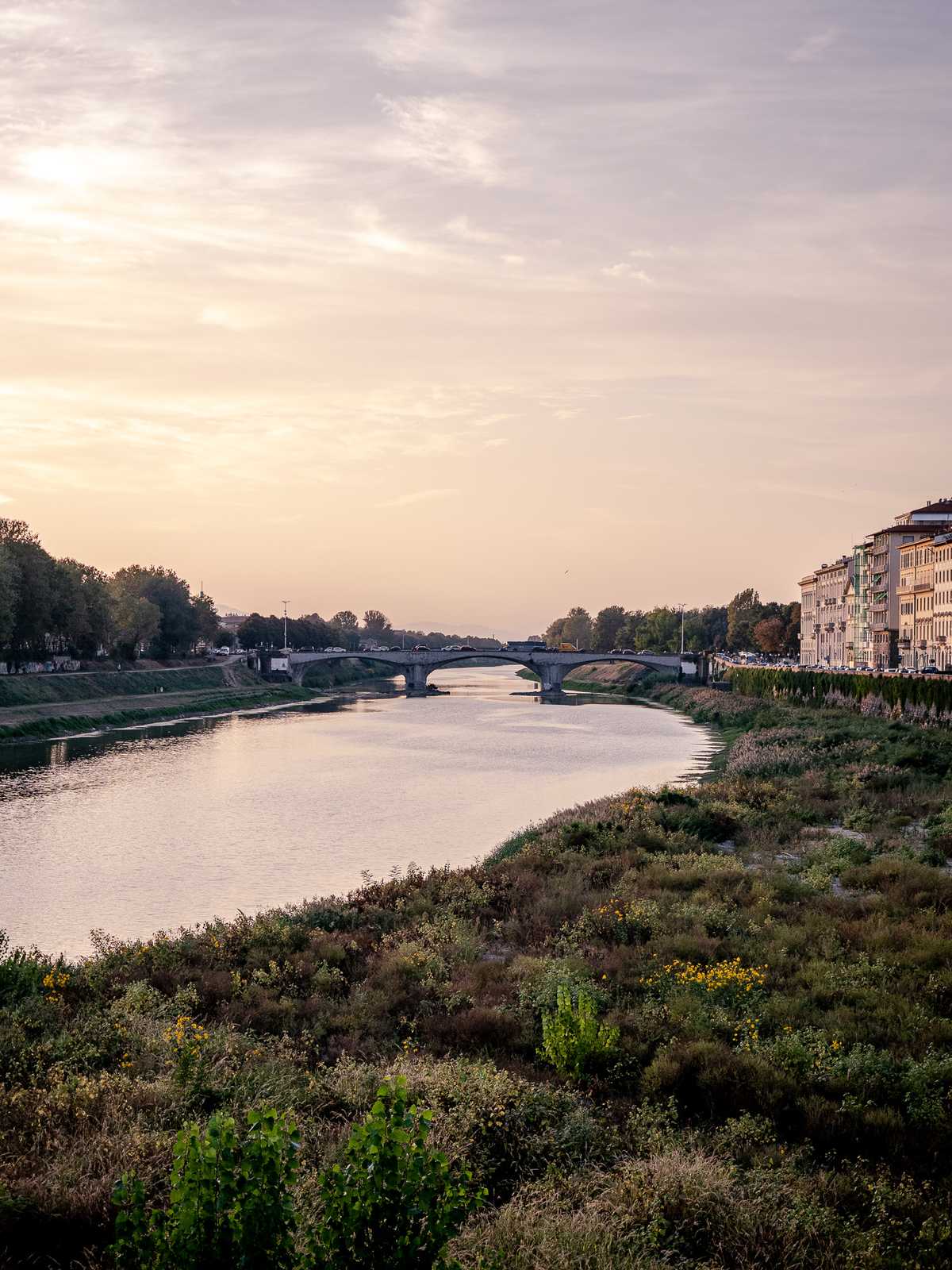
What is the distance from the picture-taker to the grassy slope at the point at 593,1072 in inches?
347

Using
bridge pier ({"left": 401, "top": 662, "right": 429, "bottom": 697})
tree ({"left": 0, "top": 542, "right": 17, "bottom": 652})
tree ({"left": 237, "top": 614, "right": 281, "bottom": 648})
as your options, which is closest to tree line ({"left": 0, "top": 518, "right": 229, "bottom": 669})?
tree ({"left": 0, "top": 542, "right": 17, "bottom": 652})

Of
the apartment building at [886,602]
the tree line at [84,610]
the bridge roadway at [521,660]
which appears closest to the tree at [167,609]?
the tree line at [84,610]

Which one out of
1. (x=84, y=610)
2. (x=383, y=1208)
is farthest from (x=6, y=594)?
(x=383, y=1208)

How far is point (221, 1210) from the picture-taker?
630cm

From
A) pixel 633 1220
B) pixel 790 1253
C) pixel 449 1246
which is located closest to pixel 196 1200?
pixel 449 1246

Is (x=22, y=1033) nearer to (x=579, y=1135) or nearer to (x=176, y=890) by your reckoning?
(x=579, y=1135)

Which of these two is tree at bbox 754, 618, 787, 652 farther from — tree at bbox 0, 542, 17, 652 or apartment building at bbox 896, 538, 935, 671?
tree at bbox 0, 542, 17, 652

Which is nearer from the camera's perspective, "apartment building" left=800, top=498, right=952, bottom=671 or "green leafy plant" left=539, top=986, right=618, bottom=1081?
"green leafy plant" left=539, top=986, right=618, bottom=1081

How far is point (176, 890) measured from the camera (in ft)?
93.6

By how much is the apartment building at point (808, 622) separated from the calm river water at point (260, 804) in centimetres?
8464

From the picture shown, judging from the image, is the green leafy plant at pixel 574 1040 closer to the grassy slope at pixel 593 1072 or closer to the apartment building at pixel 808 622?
the grassy slope at pixel 593 1072

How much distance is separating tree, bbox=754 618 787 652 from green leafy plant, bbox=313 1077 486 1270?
17916cm

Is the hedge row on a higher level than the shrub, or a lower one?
higher

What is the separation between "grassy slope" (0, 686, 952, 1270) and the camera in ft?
28.9
